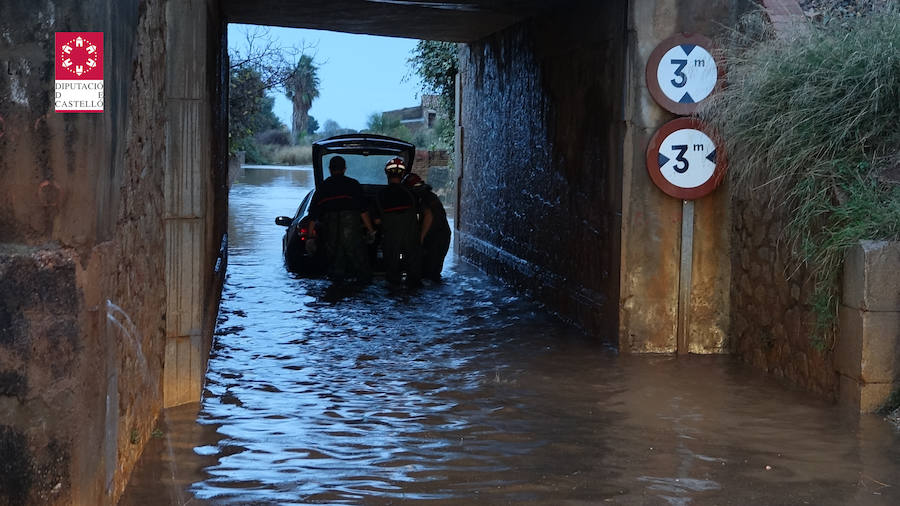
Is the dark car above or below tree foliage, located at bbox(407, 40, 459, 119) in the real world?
below

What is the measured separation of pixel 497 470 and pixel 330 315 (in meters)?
5.48

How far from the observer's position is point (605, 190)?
9.27m

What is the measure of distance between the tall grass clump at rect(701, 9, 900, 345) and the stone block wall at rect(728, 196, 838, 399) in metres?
0.20

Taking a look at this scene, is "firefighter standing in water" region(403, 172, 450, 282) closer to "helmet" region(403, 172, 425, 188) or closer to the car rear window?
"helmet" region(403, 172, 425, 188)

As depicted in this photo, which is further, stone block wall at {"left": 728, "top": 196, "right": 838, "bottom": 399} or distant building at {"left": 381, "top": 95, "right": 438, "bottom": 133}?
distant building at {"left": 381, "top": 95, "right": 438, "bottom": 133}

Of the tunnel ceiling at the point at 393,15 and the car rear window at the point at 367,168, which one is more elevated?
the tunnel ceiling at the point at 393,15

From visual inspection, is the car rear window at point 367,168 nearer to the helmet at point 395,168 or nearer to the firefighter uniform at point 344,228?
the firefighter uniform at point 344,228

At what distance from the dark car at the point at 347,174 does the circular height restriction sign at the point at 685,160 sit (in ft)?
18.4

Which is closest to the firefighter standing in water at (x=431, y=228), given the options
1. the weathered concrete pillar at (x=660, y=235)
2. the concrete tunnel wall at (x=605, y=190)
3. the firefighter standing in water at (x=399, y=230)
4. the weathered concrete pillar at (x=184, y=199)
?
the firefighter standing in water at (x=399, y=230)

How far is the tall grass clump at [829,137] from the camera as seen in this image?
267 inches

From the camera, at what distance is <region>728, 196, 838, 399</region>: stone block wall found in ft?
23.8

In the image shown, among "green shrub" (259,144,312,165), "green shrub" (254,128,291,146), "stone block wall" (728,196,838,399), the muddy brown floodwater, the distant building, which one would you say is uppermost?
the distant building

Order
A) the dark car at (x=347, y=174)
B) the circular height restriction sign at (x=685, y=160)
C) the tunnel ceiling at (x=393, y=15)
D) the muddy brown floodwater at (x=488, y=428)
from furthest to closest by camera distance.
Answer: the dark car at (x=347, y=174) → the tunnel ceiling at (x=393, y=15) → the circular height restriction sign at (x=685, y=160) → the muddy brown floodwater at (x=488, y=428)

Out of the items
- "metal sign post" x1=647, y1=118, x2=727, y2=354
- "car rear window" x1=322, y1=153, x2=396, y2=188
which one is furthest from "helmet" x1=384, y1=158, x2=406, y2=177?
"metal sign post" x1=647, y1=118, x2=727, y2=354
